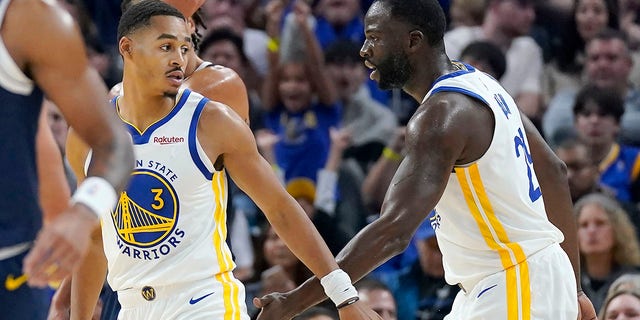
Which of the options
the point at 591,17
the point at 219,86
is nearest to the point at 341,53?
the point at 591,17

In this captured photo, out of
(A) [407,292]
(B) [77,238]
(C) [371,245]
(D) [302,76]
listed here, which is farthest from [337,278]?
(D) [302,76]

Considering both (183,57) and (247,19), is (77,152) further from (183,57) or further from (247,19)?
(247,19)

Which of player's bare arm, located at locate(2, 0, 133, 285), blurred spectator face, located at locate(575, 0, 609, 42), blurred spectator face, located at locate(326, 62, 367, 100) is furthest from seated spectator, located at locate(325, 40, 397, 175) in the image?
player's bare arm, located at locate(2, 0, 133, 285)

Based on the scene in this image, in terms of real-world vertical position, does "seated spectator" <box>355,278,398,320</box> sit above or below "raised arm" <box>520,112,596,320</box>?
below

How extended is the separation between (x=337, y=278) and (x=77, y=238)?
5.86 ft

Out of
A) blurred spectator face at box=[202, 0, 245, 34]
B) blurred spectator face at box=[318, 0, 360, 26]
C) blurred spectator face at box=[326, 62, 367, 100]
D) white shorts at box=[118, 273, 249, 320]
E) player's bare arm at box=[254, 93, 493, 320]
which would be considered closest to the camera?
player's bare arm at box=[254, 93, 493, 320]

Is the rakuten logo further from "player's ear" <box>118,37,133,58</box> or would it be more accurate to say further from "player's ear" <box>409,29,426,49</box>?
"player's ear" <box>409,29,426,49</box>

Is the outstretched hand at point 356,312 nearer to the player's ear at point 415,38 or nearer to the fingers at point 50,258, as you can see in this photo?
the player's ear at point 415,38

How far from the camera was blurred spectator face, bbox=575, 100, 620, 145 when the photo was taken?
9.25 m

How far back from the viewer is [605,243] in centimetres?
801

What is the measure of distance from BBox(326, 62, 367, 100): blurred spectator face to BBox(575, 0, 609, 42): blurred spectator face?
6.68ft

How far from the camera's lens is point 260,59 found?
1111 centimetres

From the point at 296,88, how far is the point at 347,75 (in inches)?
20.5

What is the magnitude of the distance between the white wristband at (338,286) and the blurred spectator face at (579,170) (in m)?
4.38
